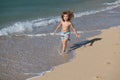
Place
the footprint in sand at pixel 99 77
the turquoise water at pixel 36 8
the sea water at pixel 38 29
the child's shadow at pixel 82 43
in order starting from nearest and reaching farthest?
the footprint in sand at pixel 99 77
the sea water at pixel 38 29
the child's shadow at pixel 82 43
the turquoise water at pixel 36 8

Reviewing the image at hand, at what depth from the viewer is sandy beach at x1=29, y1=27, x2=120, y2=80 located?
7.50m

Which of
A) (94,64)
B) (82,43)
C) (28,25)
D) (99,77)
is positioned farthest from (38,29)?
(99,77)

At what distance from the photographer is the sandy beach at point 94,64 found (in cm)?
750

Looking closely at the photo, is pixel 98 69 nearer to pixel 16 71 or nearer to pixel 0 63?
pixel 16 71

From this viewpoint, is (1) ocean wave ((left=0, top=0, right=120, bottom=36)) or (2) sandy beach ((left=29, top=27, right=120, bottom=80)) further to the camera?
(1) ocean wave ((left=0, top=0, right=120, bottom=36))

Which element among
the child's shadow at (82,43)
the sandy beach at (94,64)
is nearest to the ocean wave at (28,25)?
the child's shadow at (82,43)

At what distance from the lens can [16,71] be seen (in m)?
8.23

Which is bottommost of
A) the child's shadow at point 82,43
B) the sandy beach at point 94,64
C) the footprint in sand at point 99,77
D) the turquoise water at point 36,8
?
the turquoise water at point 36,8

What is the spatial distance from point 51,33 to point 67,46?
68.6 inches

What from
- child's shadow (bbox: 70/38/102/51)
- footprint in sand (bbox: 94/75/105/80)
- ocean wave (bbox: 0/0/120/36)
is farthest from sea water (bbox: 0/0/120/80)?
footprint in sand (bbox: 94/75/105/80)

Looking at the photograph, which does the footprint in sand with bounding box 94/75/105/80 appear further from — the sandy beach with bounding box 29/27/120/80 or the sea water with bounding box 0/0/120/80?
the sea water with bounding box 0/0/120/80

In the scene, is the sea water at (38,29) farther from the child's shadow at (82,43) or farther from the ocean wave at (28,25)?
the child's shadow at (82,43)

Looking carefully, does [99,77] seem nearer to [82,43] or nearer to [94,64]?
[94,64]

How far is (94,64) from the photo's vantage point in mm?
8242
